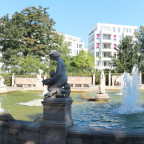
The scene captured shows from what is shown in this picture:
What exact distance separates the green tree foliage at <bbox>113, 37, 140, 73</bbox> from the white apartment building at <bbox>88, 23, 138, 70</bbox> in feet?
74.0

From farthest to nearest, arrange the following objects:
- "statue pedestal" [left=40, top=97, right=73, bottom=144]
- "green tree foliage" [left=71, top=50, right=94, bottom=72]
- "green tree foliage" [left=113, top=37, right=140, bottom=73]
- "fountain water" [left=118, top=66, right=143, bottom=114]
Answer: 1. "green tree foliage" [left=71, top=50, right=94, bottom=72]
2. "green tree foliage" [left=113, top=37, right=140, bottom=73]
3. "fountain water" [left=118, top=66, right=143, bottom=114]
4. "statue pedestal" [left=40, top=97, right=73, bottom=144]

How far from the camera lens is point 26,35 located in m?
40.5

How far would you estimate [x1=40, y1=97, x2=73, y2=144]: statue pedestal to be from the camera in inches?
182

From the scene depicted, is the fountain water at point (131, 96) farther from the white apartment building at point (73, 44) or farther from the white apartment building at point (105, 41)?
the white apartment building at point (73, 44)

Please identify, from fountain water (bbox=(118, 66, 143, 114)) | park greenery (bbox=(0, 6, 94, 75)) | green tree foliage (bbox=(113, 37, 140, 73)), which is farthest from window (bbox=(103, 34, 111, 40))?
fountain water (bbox=(118, 66, 143, 114))

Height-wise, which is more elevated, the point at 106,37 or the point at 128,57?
the point at 106,37

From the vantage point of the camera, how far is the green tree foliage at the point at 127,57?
136 ft

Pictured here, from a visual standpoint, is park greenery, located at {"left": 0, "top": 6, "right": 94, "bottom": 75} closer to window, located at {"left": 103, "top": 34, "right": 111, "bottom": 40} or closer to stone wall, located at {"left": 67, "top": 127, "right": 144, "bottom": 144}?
window, located at {"left": 103, "top": 34, "right": 111, "bottom": 40}

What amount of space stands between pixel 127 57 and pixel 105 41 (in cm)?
2722

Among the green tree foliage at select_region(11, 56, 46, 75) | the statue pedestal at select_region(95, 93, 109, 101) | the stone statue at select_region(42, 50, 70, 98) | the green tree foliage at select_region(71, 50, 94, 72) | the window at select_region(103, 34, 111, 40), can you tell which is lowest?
the statue pedestal at select_region(95, 93, 109, 101)

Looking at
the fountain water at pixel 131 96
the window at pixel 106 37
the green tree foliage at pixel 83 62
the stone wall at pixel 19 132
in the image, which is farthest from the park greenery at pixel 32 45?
the stone wall at pixel 19 132

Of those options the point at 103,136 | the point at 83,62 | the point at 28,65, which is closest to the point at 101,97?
the point at 103,136

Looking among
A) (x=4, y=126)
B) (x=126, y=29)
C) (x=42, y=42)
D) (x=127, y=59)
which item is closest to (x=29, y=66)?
(x=42, y=42)

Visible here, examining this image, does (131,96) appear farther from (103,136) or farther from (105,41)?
(105,41)
